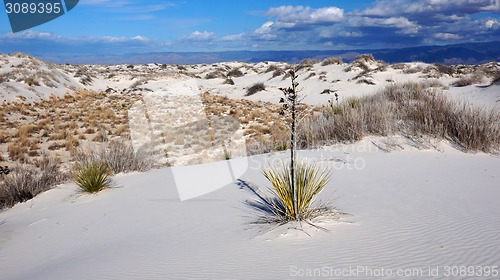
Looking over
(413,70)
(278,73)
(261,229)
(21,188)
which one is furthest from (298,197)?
(278,73)

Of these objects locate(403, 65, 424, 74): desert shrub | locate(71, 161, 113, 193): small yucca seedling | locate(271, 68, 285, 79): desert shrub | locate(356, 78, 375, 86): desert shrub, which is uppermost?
locate(271, 68, 285, 79): desert shrub

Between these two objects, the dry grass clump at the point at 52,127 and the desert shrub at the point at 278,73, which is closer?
the dry grass clump at the point at 52,127

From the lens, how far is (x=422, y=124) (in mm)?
8211

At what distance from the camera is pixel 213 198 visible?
5961 millimetres

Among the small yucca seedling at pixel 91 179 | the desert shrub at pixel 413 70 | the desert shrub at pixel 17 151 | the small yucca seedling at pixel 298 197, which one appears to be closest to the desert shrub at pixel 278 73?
the desert shrub at pixel 413 70

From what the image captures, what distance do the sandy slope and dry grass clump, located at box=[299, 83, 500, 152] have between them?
0.54m

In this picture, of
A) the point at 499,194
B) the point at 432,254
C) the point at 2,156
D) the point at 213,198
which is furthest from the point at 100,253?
the point at 2,156

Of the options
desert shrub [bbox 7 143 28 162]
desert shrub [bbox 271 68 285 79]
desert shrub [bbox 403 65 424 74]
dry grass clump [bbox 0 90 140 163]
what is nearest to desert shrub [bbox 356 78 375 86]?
desert shrub [bbox 403 65 424 74]

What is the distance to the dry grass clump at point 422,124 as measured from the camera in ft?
24.5

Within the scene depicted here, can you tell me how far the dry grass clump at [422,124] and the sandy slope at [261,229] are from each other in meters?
0.54

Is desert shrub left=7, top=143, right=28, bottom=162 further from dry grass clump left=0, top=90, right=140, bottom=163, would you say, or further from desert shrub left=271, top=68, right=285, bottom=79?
desert shrub left=271, top=68, right=285, bottom=79

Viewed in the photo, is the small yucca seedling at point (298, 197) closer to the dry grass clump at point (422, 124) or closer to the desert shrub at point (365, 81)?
the dry grass clump at point (422, 124)

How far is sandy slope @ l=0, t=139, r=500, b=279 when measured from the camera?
127 inches

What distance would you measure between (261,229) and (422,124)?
570 centimetres
